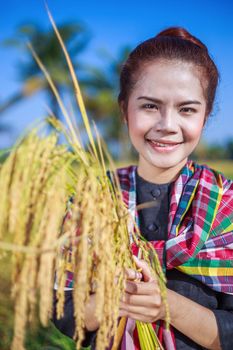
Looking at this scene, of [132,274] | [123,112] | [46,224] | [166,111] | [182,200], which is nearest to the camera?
[46,224]

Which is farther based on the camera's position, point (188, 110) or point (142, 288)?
point (188, 110)

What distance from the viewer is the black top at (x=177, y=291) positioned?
1.20m

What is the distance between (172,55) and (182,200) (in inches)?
16.4

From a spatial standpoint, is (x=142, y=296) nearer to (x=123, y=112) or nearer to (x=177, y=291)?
(x=177, y=291)

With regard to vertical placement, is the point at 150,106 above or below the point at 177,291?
above

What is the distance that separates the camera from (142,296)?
1017mm

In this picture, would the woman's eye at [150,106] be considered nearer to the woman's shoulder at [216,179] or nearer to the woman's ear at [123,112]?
the woman's ear at [123,112]

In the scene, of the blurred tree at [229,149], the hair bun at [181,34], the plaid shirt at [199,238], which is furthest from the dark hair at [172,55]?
the blurred tree at [229,149]

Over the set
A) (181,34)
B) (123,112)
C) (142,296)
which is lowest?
(142,296)

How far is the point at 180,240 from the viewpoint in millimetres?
1231

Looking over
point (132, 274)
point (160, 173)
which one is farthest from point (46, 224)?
point (160, 173)

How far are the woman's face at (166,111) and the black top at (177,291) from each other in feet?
0.49

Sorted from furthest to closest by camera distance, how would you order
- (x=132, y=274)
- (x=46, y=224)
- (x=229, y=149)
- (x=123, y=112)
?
(x=229, y=149), (x=123, y=112), (x=132, y=274), (x=46, y=224)

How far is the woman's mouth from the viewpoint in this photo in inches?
48.7
